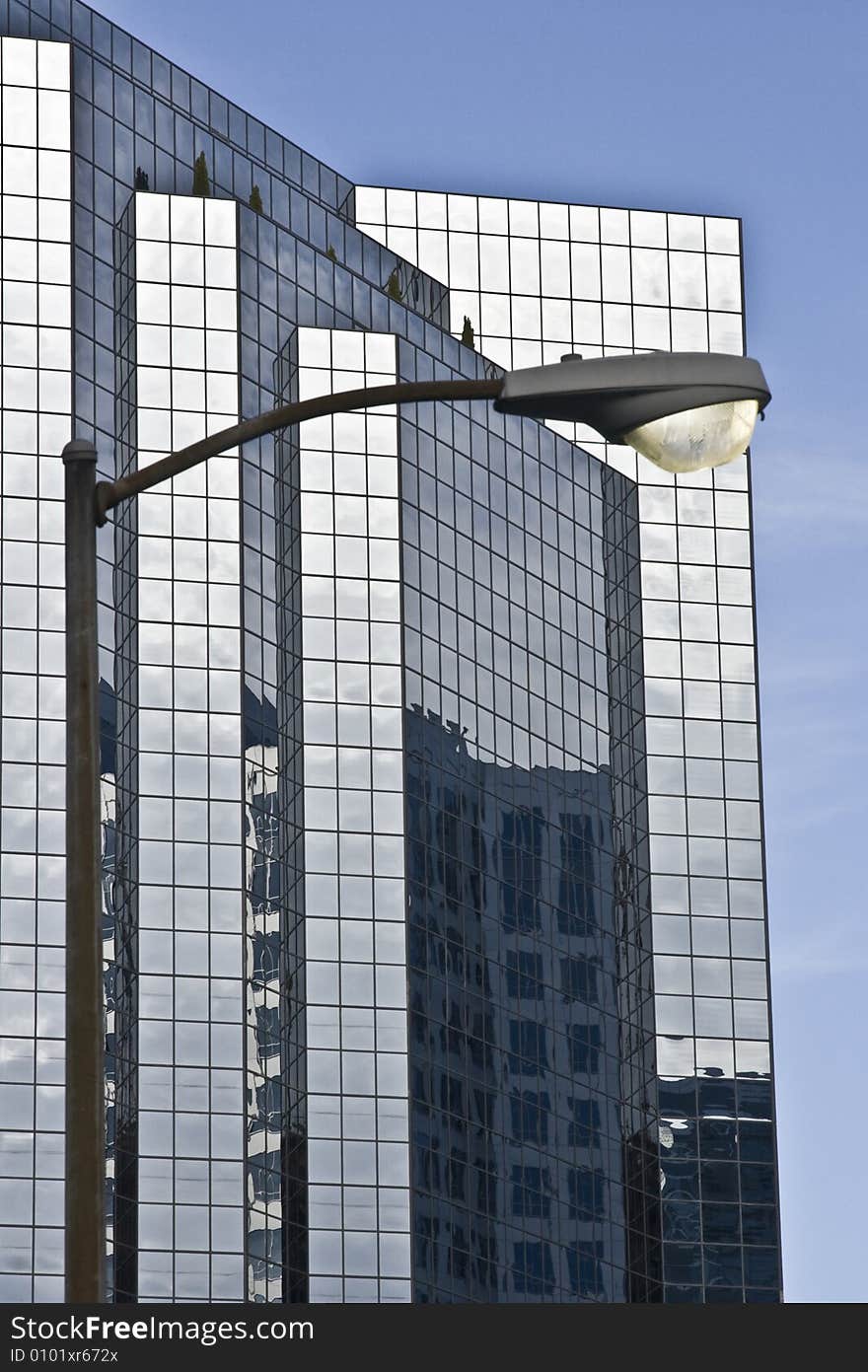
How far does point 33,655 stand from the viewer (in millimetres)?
96625

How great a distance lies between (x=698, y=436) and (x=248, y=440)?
248 cm

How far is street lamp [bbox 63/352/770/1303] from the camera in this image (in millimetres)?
12812

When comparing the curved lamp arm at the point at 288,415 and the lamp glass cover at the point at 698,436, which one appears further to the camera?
the lamp glass cover at the point at 698,436

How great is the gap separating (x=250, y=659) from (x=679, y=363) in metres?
88.6

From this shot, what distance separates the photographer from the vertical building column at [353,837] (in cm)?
9831

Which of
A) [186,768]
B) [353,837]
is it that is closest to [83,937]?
[186,768]

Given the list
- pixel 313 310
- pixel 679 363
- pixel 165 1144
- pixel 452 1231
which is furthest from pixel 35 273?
pixel 679 363

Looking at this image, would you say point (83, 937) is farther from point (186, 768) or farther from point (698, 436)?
point (186, 768)

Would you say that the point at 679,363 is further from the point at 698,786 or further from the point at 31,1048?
the point at 698,786

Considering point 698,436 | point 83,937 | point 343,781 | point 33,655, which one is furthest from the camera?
point 343,781

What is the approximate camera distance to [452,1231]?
103 meters

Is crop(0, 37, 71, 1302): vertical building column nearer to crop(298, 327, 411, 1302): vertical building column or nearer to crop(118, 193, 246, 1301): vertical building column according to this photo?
crop(118, 193, 246, 1301): vertical building column

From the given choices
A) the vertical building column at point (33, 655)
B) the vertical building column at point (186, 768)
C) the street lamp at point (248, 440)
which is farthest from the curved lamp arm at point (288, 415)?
the vertical building column at point (186, 768)

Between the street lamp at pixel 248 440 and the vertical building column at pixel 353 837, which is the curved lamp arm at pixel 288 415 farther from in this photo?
the vertical building column at pixel 353 837
